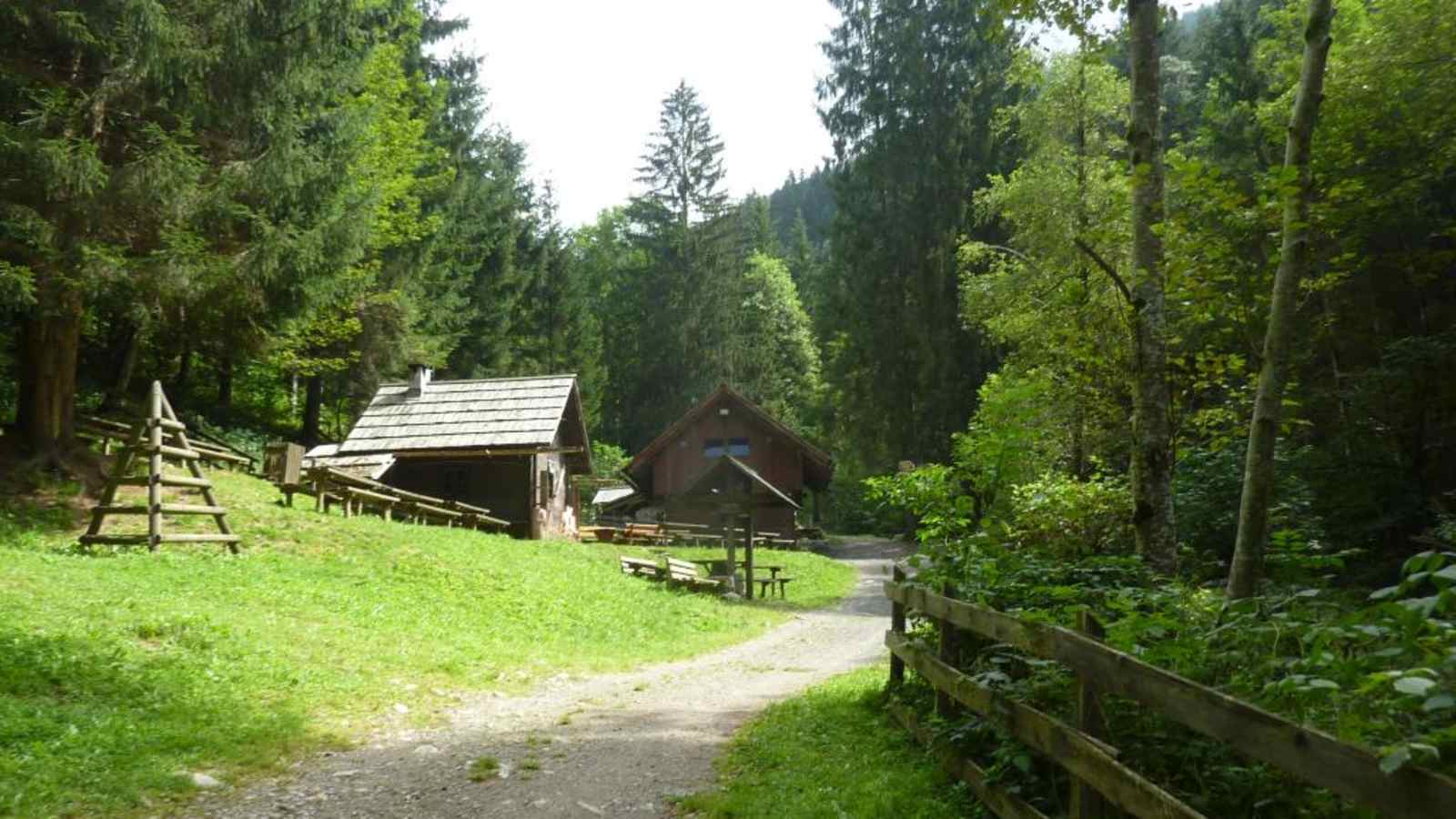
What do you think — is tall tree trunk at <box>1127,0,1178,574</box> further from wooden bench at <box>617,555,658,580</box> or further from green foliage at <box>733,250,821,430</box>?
green foliage at <box>733,250,821,430</box>

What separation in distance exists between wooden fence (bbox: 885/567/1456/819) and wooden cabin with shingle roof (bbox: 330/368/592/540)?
22470 mm

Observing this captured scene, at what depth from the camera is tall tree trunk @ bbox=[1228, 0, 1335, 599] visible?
5.41 meters

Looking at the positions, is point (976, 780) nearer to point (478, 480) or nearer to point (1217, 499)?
point (1217, 499)

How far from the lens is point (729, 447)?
4122 centimetres

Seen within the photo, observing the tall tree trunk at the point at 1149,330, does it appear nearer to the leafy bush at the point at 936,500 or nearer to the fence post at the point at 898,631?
the leafy bush at the point at 936,500

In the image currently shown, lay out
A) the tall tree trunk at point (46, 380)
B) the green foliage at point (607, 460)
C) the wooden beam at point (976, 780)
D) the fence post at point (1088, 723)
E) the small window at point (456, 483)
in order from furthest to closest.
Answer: the green foliage at point (607, 460), the small window at point (456, 483), the tall tree trunk at point (46, 380), the wooden beam at point (976, 780), the fence post at point (1088, 723)

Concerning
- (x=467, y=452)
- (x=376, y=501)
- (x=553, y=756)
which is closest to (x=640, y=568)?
(x=376, y=501)

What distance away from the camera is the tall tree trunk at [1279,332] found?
5.41 meters

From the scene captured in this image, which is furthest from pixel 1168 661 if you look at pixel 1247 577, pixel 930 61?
pixel 930 61

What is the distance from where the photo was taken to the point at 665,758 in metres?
7.51

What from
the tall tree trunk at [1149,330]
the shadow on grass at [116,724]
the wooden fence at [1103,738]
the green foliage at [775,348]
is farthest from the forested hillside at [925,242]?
the green foliage at [775,348]

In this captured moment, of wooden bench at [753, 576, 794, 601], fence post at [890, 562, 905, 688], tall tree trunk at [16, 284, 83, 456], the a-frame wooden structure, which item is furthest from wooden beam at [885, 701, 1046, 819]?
wooden bench at [753, 576, 794, 601]

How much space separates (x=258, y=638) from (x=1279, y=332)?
1007cm

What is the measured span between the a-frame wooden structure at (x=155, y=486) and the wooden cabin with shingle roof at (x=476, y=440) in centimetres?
1289
